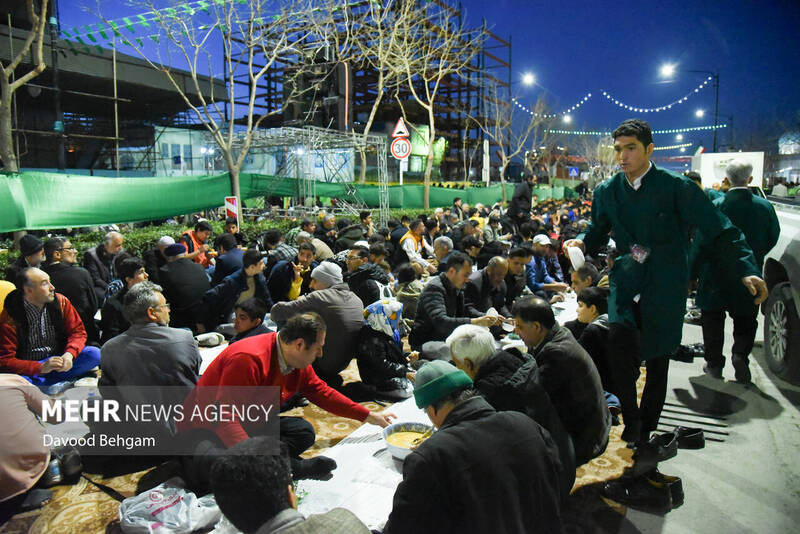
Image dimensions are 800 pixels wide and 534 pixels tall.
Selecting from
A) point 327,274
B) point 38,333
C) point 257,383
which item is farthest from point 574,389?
point 38,333

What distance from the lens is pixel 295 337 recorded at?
3109mm

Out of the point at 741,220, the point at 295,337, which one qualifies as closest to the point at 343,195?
the point at 741,220

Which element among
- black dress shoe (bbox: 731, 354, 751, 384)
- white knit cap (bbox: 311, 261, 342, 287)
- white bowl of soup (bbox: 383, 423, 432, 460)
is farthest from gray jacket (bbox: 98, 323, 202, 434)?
black dress shoe (bbox: 731, 354, 751, 384)

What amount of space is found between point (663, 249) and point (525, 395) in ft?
4.32

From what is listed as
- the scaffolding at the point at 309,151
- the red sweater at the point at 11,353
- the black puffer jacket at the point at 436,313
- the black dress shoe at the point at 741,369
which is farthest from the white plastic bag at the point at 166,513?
the scaffolding at the point at 309,151

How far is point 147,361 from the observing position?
141 inches

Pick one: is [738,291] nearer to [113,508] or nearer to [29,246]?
[113,508]

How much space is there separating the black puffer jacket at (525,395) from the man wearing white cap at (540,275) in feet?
15.6

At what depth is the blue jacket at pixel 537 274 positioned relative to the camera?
25.1 feet

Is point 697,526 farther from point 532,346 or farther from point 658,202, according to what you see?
point 658,202

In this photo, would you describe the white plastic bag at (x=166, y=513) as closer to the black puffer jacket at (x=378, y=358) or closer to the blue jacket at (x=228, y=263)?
the black puffer jacket at (x=378, y=358)

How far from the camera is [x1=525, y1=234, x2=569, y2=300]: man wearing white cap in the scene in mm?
7656

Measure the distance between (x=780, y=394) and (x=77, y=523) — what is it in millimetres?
5585

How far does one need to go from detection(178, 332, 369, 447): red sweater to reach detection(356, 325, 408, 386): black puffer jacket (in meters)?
1.36
